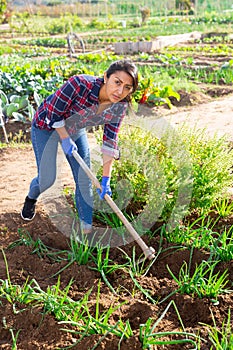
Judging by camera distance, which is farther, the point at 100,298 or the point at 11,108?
the point at 11,108

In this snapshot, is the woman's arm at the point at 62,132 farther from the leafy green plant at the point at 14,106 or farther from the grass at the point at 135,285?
the leafy green plant at the point at 14,106

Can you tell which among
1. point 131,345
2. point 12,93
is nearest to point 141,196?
point 131,345

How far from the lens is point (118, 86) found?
9.29ft

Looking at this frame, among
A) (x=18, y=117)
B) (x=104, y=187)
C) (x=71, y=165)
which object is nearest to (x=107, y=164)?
(x=104, y=187)

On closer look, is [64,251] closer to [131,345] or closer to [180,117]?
[131,345]

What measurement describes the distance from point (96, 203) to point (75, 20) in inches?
979

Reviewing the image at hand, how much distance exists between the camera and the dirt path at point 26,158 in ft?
13.2

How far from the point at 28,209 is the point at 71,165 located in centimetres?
47

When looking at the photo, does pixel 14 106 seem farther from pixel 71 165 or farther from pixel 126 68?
pixel 126 68

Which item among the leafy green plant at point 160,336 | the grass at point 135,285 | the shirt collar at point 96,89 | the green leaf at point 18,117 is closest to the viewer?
the leafy green plant at point 160,336

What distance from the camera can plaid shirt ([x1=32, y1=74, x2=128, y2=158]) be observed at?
9.80 feet

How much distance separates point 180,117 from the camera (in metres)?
6.94

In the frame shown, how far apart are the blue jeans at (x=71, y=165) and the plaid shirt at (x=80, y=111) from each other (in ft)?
0.24

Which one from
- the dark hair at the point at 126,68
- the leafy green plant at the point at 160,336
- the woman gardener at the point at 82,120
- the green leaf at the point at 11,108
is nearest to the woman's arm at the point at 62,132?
the woman gardener at the point at 82,120
